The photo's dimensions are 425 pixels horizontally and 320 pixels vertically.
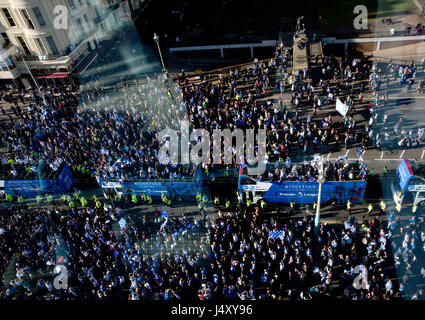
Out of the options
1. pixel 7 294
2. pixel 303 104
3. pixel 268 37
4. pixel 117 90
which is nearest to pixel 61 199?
pixel 7 294

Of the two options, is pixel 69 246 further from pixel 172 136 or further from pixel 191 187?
pixel 172 136

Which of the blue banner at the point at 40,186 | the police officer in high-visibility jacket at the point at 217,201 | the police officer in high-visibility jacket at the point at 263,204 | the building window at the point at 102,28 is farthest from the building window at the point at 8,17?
the police officer in high-visibility jacket at the point at 263,204

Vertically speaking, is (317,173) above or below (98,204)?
above

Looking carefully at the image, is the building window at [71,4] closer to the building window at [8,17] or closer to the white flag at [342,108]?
the building window at [8,17]

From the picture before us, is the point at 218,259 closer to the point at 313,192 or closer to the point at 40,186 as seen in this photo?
the point at 313,192

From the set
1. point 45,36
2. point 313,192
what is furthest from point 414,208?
point 45,36

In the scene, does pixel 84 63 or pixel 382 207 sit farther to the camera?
pixel 84 63

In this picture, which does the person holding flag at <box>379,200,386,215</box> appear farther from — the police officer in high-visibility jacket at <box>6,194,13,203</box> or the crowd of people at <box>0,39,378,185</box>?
the police officer in high-visibility jacket at <box>6,194,13,203</box>
